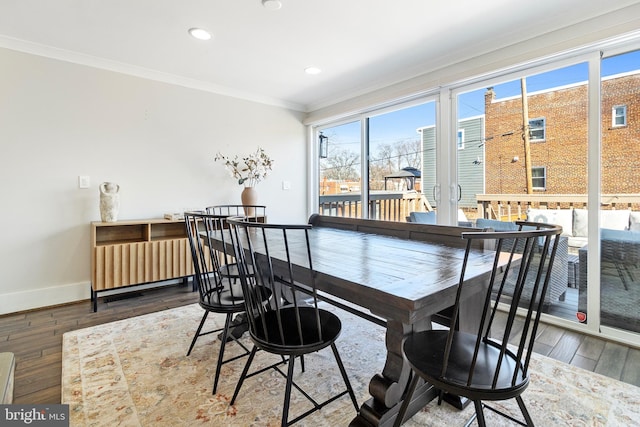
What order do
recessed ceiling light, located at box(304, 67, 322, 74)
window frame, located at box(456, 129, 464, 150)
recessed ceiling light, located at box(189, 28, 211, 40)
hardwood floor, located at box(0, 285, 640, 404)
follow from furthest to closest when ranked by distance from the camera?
recessed ceiling light, located at box(304, 67, 322, 74)
window frame, located at box(456, 129, 464, 150)
recessed ceiling light, located at box(189, 28, 211, 40)
hardwood floor, located at box(0, 285, 640, 404)

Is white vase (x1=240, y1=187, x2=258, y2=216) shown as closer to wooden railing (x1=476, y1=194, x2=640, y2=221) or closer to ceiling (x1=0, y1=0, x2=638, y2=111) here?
ceiling (x1=0, y1=0, x2=638, y2=111)

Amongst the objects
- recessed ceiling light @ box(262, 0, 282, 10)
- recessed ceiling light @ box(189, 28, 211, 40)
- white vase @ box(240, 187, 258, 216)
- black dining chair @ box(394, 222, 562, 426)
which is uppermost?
recessed ceiling light @ box(189, 28, 211, 40)

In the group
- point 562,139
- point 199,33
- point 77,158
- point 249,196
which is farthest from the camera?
point 249,196

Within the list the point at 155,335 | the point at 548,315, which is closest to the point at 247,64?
the point at 155,335

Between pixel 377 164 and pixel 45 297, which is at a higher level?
pixel 377 164

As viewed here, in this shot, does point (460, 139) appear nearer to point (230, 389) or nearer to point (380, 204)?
point (380, 204)

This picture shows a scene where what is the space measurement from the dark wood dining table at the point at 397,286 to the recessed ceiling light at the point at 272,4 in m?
1.70

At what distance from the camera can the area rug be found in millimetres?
1491

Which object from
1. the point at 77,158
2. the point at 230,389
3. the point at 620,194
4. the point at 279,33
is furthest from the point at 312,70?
the point at 230,389

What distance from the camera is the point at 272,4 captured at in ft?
7.22

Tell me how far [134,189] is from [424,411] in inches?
131

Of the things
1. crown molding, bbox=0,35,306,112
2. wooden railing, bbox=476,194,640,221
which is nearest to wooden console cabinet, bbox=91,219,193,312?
crown molding, bbox=0,35,306,112

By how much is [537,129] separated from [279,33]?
2.31 meters

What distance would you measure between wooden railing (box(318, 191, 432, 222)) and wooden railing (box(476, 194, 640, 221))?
0.60m
